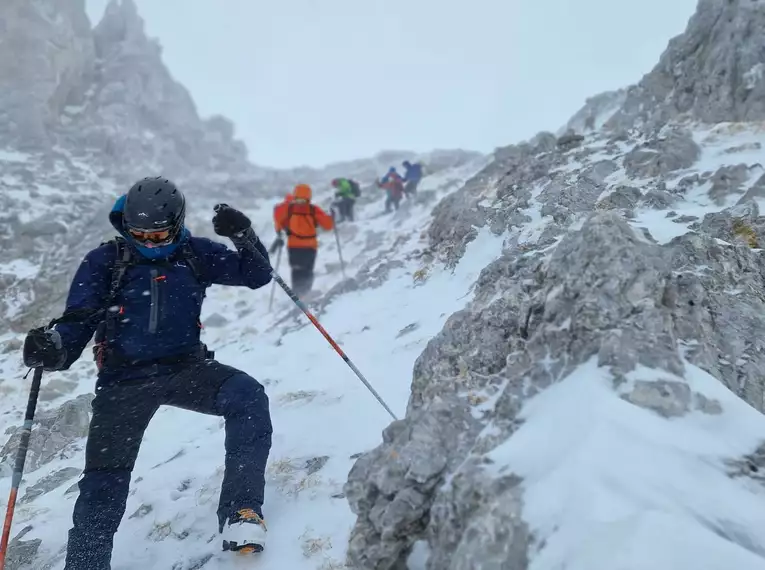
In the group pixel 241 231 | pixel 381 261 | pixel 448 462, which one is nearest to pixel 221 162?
pixel 381 261

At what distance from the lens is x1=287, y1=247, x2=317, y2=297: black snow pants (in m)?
12.5

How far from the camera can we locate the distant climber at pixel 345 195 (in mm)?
21594

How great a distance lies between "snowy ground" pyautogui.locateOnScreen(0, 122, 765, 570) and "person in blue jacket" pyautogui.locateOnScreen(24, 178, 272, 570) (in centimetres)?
56

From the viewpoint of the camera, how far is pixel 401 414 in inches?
198

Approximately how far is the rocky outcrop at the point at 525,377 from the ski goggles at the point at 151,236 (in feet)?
8.41

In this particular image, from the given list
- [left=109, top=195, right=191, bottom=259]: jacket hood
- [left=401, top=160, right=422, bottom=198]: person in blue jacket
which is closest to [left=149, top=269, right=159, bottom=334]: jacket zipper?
[left=109, top=195, right=191, bottom=259]: jacket hood

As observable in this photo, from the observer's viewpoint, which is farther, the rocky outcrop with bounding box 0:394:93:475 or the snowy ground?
the rocky outcrop with bounding box 0:394:93:475

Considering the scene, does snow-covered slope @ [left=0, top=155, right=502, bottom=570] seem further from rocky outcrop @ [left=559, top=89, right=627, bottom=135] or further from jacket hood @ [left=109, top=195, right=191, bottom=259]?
rocky outcrop @ [left=559, top=89, right=627, bottom=135]

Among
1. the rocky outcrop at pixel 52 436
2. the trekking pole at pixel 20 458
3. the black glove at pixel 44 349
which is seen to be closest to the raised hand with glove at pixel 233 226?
the black glove at pixel 44 349

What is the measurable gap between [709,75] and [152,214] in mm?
12267

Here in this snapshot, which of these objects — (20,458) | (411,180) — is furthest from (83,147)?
(20,458)

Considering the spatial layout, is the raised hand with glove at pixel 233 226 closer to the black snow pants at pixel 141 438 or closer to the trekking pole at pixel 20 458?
the black snow pants at pixel 141 438

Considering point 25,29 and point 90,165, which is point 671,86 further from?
point 25,29

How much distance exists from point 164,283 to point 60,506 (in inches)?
101
